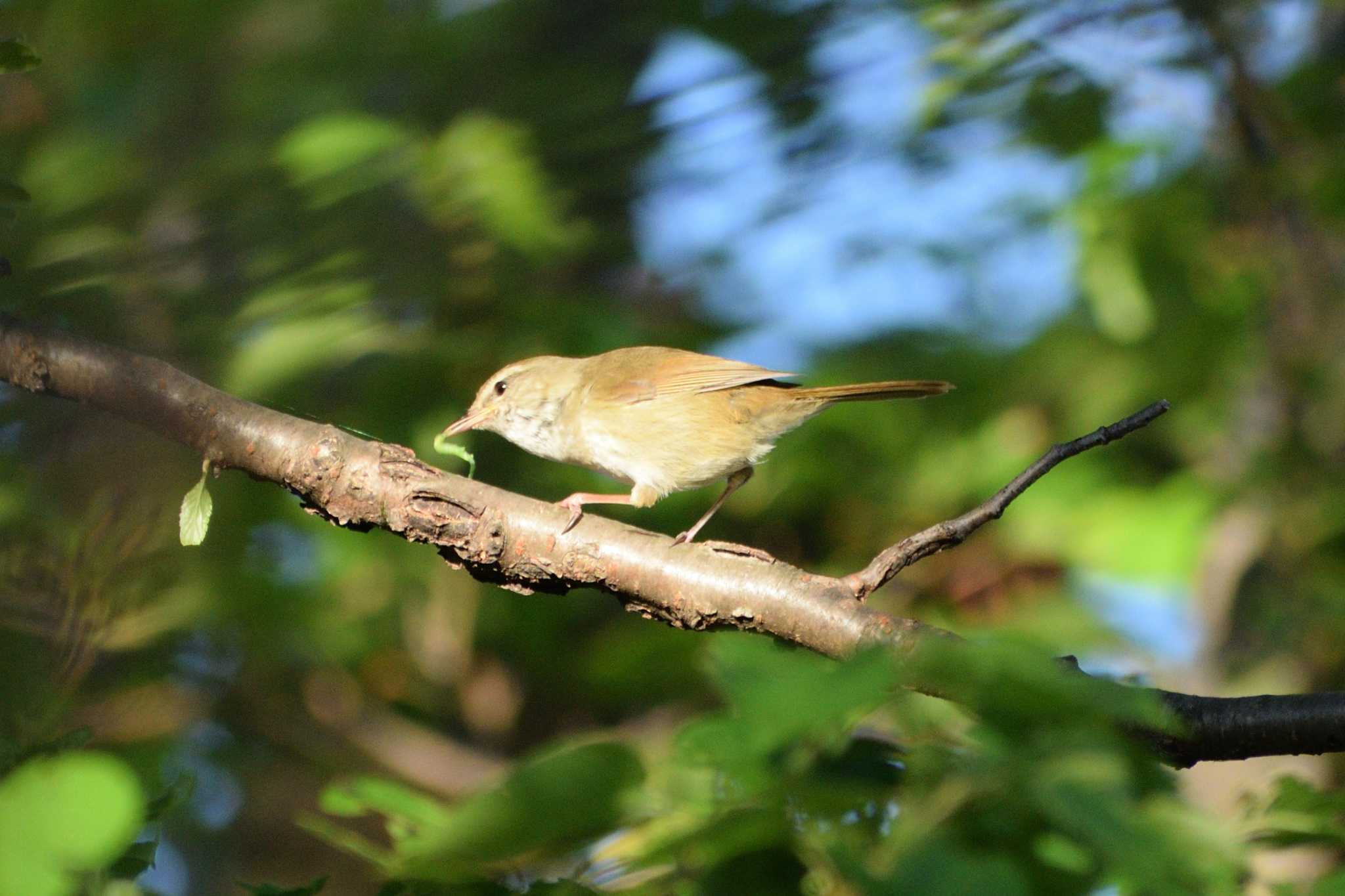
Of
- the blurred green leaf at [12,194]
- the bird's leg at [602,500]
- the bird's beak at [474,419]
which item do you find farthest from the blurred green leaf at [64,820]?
the bird's beak at [474,419]

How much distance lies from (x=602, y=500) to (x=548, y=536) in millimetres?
1184

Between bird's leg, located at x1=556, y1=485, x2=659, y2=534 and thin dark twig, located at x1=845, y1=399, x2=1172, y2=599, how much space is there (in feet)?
1.98

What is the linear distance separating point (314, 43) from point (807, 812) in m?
1.58

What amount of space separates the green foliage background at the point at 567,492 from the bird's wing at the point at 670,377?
0.29 m

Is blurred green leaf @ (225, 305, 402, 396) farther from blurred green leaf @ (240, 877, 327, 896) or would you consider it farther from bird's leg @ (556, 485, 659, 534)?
blurred green leaf @ (240, 877, 327, 896)

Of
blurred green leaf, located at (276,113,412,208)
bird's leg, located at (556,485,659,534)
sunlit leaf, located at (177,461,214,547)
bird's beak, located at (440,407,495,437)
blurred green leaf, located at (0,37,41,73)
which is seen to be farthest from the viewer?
bird's beak, located at (440,407,495,437)

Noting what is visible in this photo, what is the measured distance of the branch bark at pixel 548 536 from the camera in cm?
181

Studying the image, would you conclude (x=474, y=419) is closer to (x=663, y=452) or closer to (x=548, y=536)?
(x=663, y=452)

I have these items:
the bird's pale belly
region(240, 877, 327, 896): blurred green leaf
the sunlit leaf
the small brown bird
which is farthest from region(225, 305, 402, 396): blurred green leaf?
region(240, 877, 327, 896): blurred green leaf

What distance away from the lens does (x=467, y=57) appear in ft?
7.70

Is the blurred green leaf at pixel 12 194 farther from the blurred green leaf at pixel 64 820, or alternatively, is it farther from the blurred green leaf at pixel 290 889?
the blurred green leaf at pixel 290 889

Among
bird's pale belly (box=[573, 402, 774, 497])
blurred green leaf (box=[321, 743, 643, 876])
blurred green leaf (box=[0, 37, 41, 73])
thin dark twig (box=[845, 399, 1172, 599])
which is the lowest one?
bird's pale belly (box=[573, 402, 774, 497])

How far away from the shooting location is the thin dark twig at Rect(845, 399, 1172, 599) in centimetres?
204

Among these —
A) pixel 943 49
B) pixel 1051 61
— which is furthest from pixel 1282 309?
pixel 943 49
